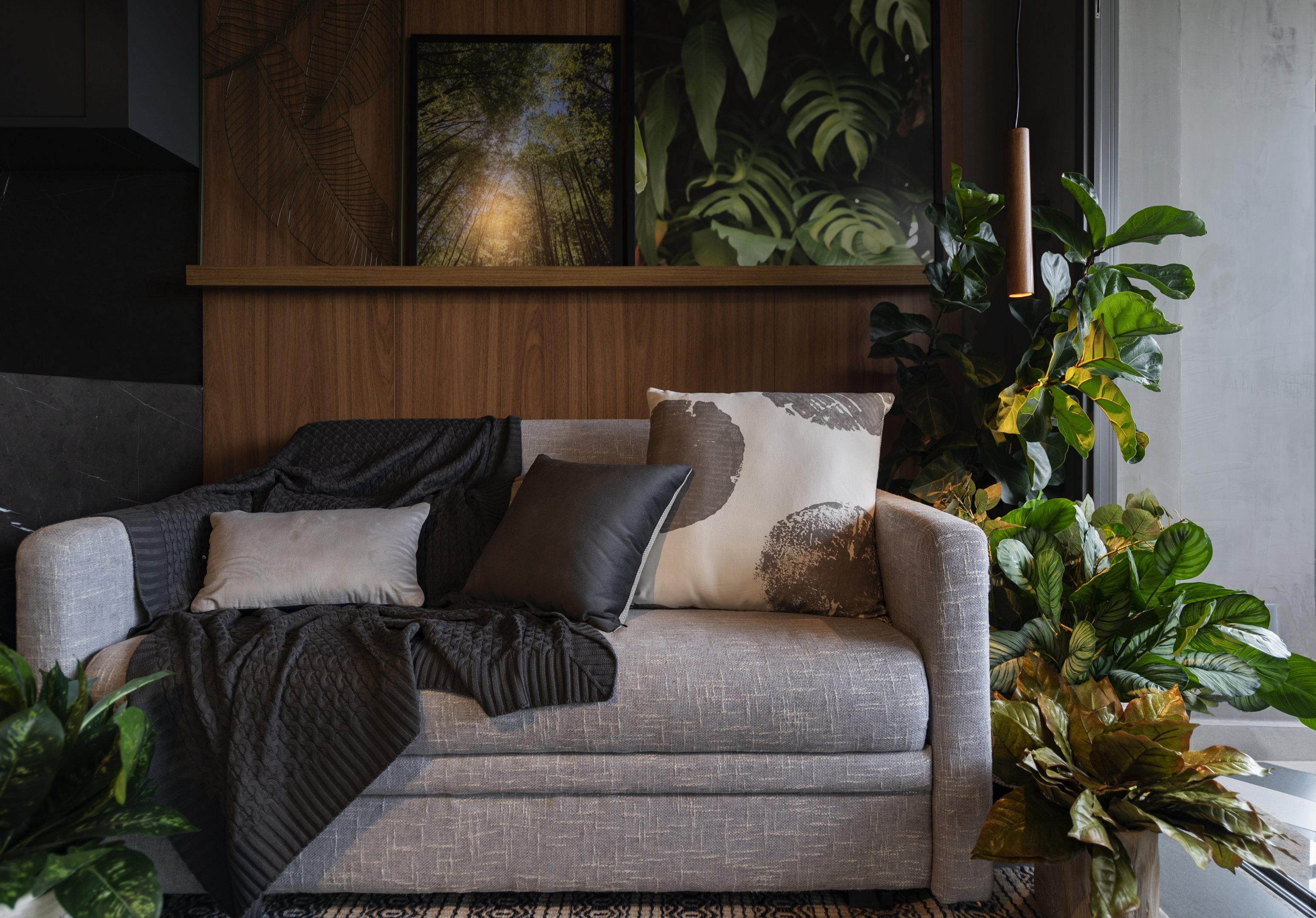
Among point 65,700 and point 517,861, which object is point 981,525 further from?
point 65,700

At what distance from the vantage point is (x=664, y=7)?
242 cm

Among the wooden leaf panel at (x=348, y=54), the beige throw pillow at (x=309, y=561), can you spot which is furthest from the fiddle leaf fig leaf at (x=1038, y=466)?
the wooden leaf panel at (x=348, y=54)

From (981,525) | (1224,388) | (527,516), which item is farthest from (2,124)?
(1224,388)

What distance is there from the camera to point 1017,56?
229 centimetres

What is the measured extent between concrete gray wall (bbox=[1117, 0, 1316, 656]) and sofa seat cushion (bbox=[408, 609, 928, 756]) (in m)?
1.12

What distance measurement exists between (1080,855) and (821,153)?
1.93 m

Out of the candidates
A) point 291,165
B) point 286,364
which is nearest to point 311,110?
point 291,165

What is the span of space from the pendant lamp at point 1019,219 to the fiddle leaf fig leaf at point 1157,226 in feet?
0.70

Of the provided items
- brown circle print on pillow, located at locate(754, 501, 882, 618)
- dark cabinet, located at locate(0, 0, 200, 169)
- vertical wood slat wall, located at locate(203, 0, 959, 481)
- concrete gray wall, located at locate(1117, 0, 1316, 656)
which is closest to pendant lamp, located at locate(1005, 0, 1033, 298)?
concrete gray wall, located at locate(1117, 0, 1316, 656)

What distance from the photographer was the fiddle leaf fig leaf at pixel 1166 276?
1756 mm

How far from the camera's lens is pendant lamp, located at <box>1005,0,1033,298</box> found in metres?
1.73

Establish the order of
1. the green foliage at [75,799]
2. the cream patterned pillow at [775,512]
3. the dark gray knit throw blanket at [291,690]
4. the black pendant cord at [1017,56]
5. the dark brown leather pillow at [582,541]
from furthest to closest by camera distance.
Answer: the black pendant cord at [1017,56], the cream patterned pillow at [775,512], the dark brown leather pillow at [582,541], the dark gray knit throw blanket at [291,690], the green foliage at [75,799]

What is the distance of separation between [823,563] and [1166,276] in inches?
39.1

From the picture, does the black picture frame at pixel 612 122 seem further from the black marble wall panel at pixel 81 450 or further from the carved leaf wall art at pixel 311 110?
the black marble wall panel at pixel 81 450
